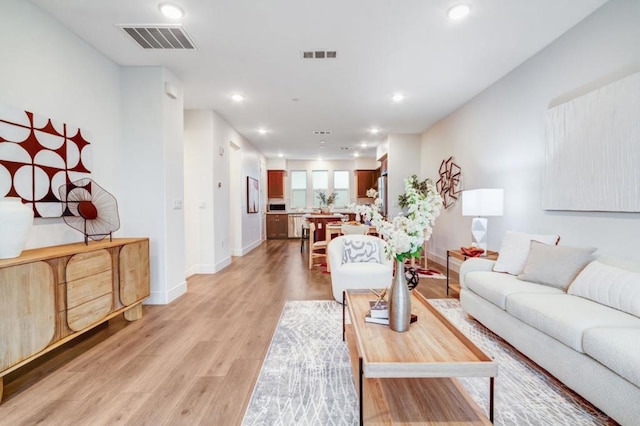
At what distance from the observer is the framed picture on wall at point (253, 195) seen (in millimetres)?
7422

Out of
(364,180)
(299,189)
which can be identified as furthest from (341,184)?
(299,189)

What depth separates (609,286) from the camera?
1945 millimetres

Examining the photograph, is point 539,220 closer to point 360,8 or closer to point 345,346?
point 345,346

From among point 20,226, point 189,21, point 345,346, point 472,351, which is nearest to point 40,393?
point 20,226

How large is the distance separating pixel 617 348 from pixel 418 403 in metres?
1.01

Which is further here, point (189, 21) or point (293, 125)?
point (293, 125)

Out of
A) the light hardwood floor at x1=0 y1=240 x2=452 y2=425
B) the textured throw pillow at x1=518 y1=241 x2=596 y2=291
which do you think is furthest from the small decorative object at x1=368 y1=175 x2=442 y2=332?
the textured throw pillow at x1=518 y1=241 x2=596 y2=291

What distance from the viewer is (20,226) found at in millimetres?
1926

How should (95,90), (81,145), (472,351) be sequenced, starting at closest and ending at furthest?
1. (472,351)
2. (81,145)
3. (95,90)

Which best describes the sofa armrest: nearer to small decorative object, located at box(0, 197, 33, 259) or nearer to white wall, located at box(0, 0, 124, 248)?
small decorative object, located at box(0, 197, 33, 259)

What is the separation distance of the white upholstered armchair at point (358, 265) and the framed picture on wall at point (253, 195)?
4200 mm

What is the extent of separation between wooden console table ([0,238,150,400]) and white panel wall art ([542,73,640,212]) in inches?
165

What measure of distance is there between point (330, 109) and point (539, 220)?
3411 millimetres

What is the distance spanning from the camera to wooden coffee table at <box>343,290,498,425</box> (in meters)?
1.34
